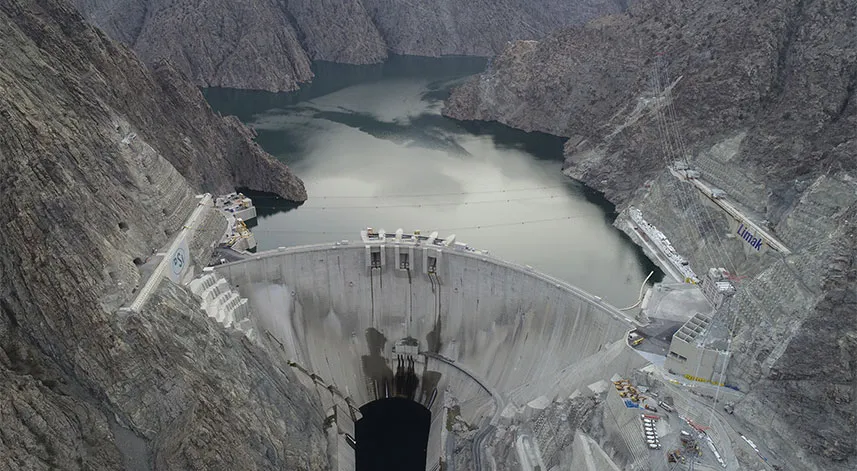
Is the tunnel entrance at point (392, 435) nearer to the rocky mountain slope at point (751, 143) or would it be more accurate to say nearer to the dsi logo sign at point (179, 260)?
the dsi logo sign at point (179, 260)

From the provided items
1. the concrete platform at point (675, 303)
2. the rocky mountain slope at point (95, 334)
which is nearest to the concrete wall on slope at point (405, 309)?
the concrete platform at point (675, 303)

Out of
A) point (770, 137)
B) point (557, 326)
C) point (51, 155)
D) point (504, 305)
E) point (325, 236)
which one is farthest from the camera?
point (325, 236)

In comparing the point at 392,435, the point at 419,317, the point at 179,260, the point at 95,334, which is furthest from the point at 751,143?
the point at 95,334

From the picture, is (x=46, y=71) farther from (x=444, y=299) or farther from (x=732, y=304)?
(x=732, y=304)

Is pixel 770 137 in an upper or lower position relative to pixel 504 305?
upper

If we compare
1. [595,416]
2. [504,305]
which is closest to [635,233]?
[504,305]

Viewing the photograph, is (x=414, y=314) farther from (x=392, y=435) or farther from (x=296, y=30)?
(x=296, y=30)
